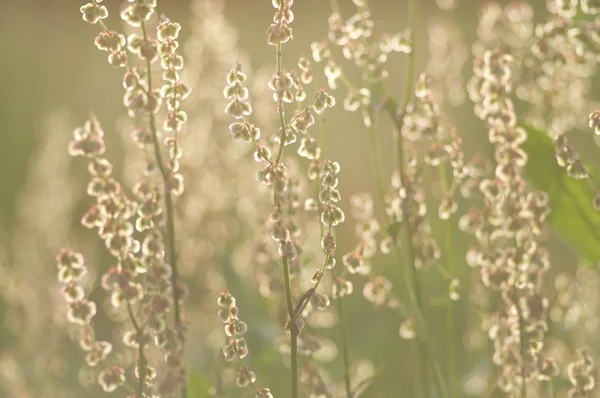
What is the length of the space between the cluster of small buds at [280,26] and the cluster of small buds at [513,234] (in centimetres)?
36

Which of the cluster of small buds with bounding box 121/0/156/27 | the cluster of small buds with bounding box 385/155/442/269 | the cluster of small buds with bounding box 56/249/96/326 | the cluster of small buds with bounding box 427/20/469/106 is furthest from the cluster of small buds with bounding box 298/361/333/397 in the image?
the cluster of small buds with bounding box 427/20/469/106

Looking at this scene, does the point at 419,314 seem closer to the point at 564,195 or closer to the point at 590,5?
the point at 564,195

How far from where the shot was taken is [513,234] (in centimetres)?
117

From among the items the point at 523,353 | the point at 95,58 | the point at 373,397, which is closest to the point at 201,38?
the point at 373,397

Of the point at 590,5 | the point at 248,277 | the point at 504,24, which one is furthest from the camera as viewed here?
the point at 248,277

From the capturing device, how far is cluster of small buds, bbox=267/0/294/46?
992mm

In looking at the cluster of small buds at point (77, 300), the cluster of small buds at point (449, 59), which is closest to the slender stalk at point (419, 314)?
the cluster of small buds at point (77, 300)

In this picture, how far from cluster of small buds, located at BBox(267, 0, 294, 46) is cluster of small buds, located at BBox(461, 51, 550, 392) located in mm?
358

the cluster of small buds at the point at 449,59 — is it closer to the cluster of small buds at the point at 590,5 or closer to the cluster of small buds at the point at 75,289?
the cluster of small buds at the point at 590,5

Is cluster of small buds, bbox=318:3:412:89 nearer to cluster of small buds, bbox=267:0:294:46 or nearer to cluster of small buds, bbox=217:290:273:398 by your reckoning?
cluster of small buds, bbox=267:0:294:46

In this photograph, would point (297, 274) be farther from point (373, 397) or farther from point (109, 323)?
point (109, 323)

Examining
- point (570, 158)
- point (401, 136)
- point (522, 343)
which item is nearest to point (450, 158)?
point (401, 136)

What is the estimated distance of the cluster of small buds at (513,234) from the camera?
1167 mm

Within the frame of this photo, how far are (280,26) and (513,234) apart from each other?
0.48 metres
